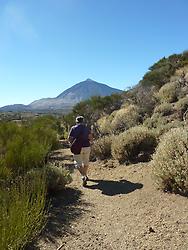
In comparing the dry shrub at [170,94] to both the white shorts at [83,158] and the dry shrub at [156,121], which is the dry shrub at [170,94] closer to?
the dry shrub at [156,121]

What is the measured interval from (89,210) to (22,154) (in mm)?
3271

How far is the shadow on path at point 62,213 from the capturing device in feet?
20.8

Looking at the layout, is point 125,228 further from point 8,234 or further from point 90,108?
point 90,108

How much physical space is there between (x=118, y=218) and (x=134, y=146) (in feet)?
17.1

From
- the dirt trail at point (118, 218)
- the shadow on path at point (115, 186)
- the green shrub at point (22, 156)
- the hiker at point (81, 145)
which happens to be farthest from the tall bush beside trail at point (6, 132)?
the dirt trail at point (118, 218)

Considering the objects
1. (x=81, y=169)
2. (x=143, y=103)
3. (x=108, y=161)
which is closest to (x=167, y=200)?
(x=81, y=169)

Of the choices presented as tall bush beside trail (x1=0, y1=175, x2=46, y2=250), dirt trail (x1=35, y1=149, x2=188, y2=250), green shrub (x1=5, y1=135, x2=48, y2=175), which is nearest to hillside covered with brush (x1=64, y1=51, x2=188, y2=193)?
dirt trail (x1=35, y1=149, x2=188, y2=250)

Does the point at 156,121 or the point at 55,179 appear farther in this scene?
the point at 156,121

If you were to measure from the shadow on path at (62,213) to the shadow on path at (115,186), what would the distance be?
0.62 metres

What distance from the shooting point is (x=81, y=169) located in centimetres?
1066

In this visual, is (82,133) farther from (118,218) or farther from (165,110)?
(165,110)

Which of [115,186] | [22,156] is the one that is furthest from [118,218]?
[22,156]

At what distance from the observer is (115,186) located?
9812mm

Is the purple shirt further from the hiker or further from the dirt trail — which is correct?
the dirt trail
